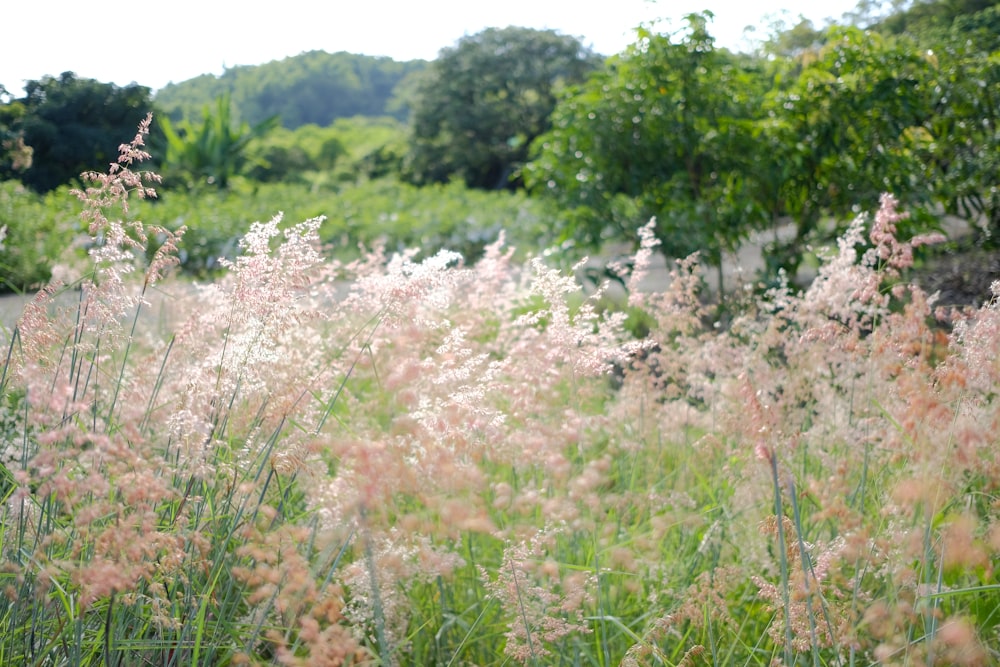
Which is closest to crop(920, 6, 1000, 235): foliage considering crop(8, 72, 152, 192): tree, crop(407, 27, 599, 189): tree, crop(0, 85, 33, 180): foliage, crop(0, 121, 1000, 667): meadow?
crop(0, 121, 1000, 667): meadow

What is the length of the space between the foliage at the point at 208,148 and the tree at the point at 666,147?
30.0 feet

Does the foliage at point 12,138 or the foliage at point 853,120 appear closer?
the foliage at point 12,138

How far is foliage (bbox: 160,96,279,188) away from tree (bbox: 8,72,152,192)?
909 centimetres

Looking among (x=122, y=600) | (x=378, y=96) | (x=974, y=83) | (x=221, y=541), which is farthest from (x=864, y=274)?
(x=378, y=96)

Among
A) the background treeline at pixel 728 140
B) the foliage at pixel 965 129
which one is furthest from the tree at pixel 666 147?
the foliage at pixel 965 129

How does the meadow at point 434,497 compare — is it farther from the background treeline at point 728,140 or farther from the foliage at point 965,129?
the foliage at point 965,129

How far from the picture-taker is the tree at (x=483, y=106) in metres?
19.9

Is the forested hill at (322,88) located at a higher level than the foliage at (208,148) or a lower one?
higher

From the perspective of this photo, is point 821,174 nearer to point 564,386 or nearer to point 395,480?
point 564,386

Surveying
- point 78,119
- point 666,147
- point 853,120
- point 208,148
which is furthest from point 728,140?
point 208,148

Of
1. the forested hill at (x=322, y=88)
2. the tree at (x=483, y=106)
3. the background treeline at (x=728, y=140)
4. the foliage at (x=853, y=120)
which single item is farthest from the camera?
the tree at (x=483, y=106)

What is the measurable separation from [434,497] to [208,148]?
43.2 ft

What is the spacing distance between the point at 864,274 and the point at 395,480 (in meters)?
1.36

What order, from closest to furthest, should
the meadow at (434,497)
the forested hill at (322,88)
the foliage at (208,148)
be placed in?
the meadow at (434,497) < the foliage at (208,148) < the forested hill at (322,88)
